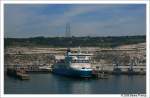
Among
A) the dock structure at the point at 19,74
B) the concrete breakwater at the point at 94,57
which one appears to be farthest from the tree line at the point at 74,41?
the dock structure at the point at 19,74

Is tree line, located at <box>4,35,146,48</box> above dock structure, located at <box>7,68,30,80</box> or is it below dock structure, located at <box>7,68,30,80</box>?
above

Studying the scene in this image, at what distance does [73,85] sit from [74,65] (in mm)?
461

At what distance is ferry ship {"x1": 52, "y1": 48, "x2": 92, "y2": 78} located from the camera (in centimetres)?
485

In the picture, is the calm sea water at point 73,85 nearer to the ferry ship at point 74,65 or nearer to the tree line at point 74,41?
the ferry ship at point 74,65

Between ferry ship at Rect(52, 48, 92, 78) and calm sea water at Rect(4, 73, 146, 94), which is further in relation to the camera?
ferry ship at Rect(52, 48, 92, 78)

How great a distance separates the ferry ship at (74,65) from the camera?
191 inches

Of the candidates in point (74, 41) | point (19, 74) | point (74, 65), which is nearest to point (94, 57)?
point (74, 41)

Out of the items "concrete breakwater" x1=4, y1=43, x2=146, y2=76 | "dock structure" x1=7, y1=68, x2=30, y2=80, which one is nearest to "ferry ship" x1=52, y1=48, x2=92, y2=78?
"concrete breakwater" x1=4, y1=43, x2=146, y2=76

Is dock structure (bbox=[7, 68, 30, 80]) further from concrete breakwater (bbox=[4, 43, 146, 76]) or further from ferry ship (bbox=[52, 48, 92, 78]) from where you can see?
ferry ship (bbox=[52, 48, 92, 78])

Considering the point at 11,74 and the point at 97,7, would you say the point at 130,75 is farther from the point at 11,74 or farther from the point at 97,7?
the point at 11,74

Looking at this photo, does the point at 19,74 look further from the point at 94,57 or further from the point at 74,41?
the point at 94,57

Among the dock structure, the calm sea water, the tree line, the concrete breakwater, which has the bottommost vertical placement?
the calm sea water

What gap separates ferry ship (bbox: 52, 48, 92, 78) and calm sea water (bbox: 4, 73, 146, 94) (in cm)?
7

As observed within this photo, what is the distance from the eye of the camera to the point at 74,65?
5203 mm
